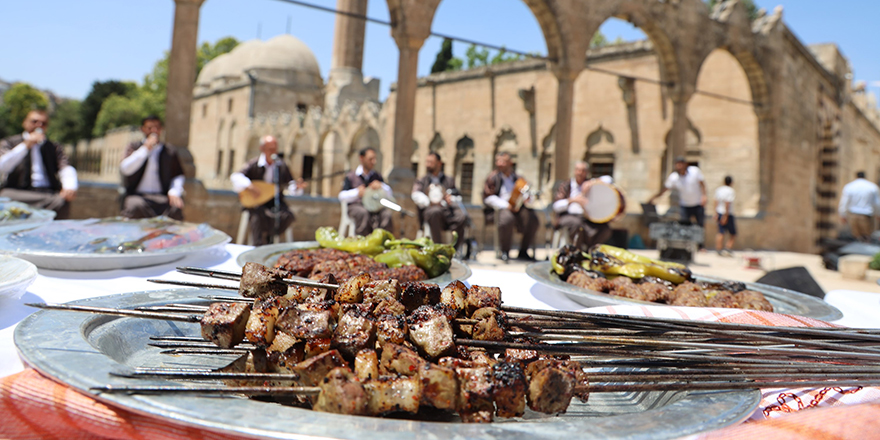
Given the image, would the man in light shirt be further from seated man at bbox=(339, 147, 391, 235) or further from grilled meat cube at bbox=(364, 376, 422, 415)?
grilled meat cube at bbox=(364, 376, 422, 415)

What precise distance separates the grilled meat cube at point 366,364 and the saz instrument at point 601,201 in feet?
23.2

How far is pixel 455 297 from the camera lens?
4.03ft

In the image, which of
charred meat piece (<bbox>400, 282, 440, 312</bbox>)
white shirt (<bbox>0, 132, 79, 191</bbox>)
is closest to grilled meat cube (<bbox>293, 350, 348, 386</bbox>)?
charred meat piece (<bbox>400, 282, 440, 312</bbox>)

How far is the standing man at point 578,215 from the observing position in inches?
314

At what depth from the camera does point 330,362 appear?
3.02ft

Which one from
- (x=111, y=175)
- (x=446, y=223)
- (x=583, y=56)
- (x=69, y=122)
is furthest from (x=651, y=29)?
(x=69, y=122)

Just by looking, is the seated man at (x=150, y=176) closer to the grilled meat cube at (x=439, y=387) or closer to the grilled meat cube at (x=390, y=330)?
the grilled meat cube at (x=390, y=330)

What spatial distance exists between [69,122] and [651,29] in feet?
261

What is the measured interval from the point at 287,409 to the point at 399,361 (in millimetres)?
279

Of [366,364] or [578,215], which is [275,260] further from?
[578,215]

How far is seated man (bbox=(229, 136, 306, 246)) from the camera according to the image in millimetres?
6125

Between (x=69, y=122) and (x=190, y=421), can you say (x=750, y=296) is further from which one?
(x=69, y=122)

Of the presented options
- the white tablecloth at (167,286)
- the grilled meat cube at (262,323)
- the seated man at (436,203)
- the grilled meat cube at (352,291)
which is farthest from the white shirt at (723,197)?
the grilled meat cube at (262,323)

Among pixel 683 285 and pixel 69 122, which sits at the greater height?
pixel 69 122
